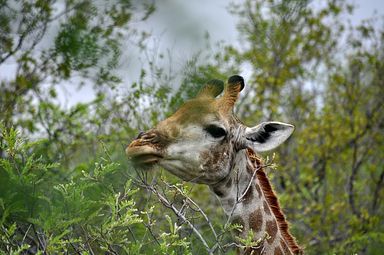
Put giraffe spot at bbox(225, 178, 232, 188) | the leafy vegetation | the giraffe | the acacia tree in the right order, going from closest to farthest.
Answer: the leafy vegetation → the giraffe → giraffe spot at bbox(225, 178, 232, 188) → the acacia tree

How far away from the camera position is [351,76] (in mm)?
11836

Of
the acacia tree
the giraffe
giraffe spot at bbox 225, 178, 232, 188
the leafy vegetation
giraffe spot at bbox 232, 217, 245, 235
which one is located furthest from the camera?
the acacia tree

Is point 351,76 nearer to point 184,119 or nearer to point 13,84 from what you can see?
point 13,84

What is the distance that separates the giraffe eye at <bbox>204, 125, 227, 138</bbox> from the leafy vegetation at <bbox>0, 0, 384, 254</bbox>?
34 cm

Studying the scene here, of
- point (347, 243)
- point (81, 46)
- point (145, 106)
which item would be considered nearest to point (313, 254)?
point (347, 243)

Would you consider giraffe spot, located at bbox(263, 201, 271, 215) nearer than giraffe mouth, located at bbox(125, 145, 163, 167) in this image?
No

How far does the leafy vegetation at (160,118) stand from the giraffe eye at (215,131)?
0.34 meters

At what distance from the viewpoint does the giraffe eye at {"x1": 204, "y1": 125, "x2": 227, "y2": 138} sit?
16.5 feet

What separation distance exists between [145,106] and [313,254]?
2650 mm

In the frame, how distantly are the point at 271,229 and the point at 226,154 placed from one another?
0.58 m

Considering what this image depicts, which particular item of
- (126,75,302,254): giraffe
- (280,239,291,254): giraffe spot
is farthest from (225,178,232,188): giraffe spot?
(280,239,291,254): giraffe spot

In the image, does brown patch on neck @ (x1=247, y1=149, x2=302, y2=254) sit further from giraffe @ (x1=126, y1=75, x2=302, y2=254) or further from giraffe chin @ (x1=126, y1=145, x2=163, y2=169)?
giraffe chin @ (x1=126, y1=145, x2=163, y2=169)

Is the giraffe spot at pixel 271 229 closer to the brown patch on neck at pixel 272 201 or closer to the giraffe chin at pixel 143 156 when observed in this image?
the brown patch on neck at pixel 272 201

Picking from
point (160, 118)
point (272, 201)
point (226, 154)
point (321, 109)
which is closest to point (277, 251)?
point (272, 201)
